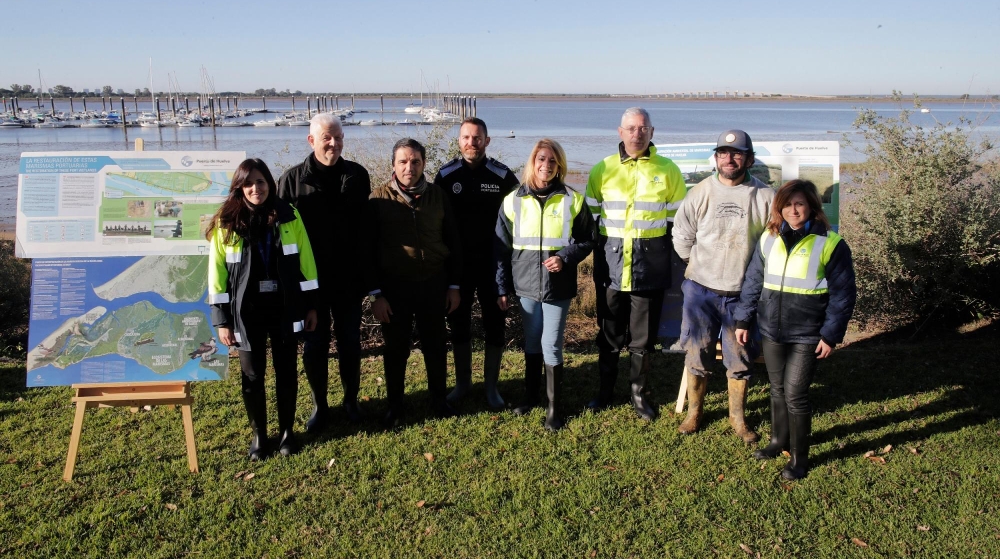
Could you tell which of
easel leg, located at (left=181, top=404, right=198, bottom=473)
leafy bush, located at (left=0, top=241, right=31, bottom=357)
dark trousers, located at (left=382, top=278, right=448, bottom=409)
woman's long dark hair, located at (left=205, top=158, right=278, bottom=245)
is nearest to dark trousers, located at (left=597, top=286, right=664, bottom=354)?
dark trousers, located at (left=382, top=278, right=448, bottom=409)

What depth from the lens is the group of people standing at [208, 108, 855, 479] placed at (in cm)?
429

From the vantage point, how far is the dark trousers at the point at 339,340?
16.4 ft

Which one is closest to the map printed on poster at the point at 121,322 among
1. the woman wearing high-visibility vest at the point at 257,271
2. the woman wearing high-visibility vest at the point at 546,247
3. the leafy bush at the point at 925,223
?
the woman wearing high-visibility vest at the point at 257,271

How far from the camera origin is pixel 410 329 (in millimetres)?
5227

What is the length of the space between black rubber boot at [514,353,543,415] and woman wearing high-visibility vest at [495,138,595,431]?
0.19 meters

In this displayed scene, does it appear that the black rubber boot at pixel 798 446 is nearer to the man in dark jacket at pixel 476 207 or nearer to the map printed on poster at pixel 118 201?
the man in dark jacket at pixel 476 207

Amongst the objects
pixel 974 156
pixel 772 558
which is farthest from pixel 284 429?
pixel 974 156

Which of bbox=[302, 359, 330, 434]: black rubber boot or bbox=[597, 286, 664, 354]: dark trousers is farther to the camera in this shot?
bbox=[597, 286, 664, 354]: dark trousers

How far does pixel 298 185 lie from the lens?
187 inches

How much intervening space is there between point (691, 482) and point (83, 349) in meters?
4.26

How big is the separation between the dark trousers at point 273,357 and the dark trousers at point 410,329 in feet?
2.55

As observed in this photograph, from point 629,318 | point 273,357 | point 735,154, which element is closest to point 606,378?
point 629,318

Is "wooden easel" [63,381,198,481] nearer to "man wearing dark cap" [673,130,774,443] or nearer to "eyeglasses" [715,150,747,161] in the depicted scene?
"man wearing dark cap" [673,130,774,443]

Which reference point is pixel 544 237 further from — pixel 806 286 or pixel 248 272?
pixel 248 272
